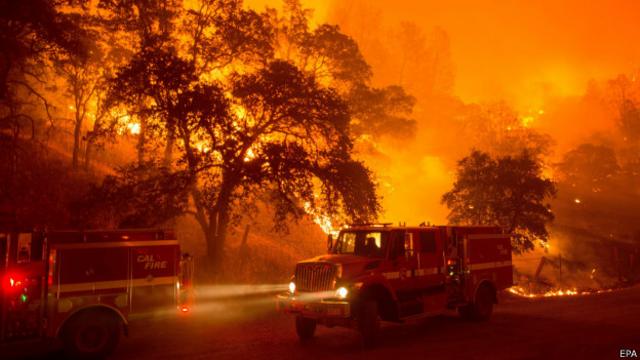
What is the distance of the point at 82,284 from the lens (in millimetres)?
10250

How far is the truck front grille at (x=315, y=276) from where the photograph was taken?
11.4 meters

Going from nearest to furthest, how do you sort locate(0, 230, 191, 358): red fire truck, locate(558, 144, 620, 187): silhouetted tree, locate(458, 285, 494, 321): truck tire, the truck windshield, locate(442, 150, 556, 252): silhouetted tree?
locate(0, 230, 191, 358): red fire truck → the truck windshield → locate(458, 285, 494, 321): truck tire → locate(442, 150, 556, 252): silhouetted tree → locate(558, 144, 620, 187): silhouetted tree

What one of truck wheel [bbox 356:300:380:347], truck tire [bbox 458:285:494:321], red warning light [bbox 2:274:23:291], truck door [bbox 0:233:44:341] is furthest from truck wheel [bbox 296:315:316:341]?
red warning light [bbox 2:274:23:291]

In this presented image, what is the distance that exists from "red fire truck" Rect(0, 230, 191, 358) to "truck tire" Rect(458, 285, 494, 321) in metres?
8.64

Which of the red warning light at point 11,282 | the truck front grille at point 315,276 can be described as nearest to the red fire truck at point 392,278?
the truck front grille at point 315,276

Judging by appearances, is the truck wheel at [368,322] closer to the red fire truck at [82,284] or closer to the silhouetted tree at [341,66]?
the red fire truck at [82,284]

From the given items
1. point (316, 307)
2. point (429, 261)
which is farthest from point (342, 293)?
point (429, 261)

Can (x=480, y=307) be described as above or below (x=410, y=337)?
above

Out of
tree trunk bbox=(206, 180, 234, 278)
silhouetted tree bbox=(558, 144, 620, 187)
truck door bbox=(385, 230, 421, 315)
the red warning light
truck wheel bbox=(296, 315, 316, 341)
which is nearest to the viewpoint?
the red warning light

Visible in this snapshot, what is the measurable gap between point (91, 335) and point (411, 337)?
7.61m

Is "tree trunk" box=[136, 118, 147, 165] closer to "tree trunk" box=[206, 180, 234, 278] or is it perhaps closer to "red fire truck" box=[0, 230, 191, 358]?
"tree trunk" box=[206, 180, 234, 278]

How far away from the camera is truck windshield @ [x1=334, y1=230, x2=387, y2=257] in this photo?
1254 centimetres

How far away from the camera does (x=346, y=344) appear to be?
1186cm

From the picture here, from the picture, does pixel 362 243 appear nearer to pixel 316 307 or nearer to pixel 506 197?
pixel 316 307
